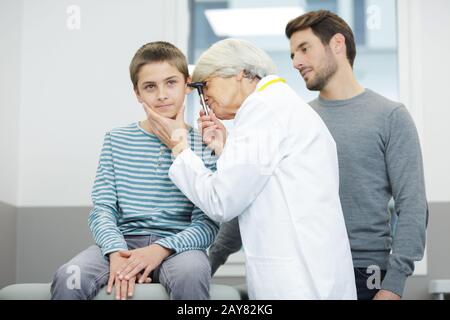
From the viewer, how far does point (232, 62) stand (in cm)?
120

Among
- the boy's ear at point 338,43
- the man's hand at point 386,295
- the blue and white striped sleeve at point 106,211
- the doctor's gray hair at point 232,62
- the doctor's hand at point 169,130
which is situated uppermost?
the boy's ear at point 338,43

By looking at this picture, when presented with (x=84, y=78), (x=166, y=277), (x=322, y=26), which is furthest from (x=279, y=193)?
(x=84, y=78)

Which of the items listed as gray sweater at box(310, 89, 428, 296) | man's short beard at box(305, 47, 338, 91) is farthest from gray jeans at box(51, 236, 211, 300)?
man's short beard at box(305, 47, 338, 91)

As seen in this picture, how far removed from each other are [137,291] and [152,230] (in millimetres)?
153

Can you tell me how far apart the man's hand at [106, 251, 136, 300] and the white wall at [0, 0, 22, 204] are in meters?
1.09

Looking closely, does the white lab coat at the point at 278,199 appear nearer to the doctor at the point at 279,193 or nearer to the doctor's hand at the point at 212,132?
the doctor at the point at 279,193

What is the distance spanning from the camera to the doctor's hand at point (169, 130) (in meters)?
1.15

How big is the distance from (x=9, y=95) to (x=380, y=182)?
1228mm

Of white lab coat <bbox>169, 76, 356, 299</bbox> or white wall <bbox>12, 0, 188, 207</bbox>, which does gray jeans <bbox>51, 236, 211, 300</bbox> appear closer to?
white lab coat <bbox>169, 76, 356, 299</bbox>

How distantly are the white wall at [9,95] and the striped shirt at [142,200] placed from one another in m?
0.94

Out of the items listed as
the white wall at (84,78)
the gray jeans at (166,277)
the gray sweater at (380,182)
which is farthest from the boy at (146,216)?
the white wall at (84,78)

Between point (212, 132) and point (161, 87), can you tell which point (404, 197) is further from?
point (161, 87)

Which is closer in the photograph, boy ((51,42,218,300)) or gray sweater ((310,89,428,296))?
boy ((51,42,218,300))

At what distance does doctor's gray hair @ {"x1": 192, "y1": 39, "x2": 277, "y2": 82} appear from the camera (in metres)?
Result: 1.20
